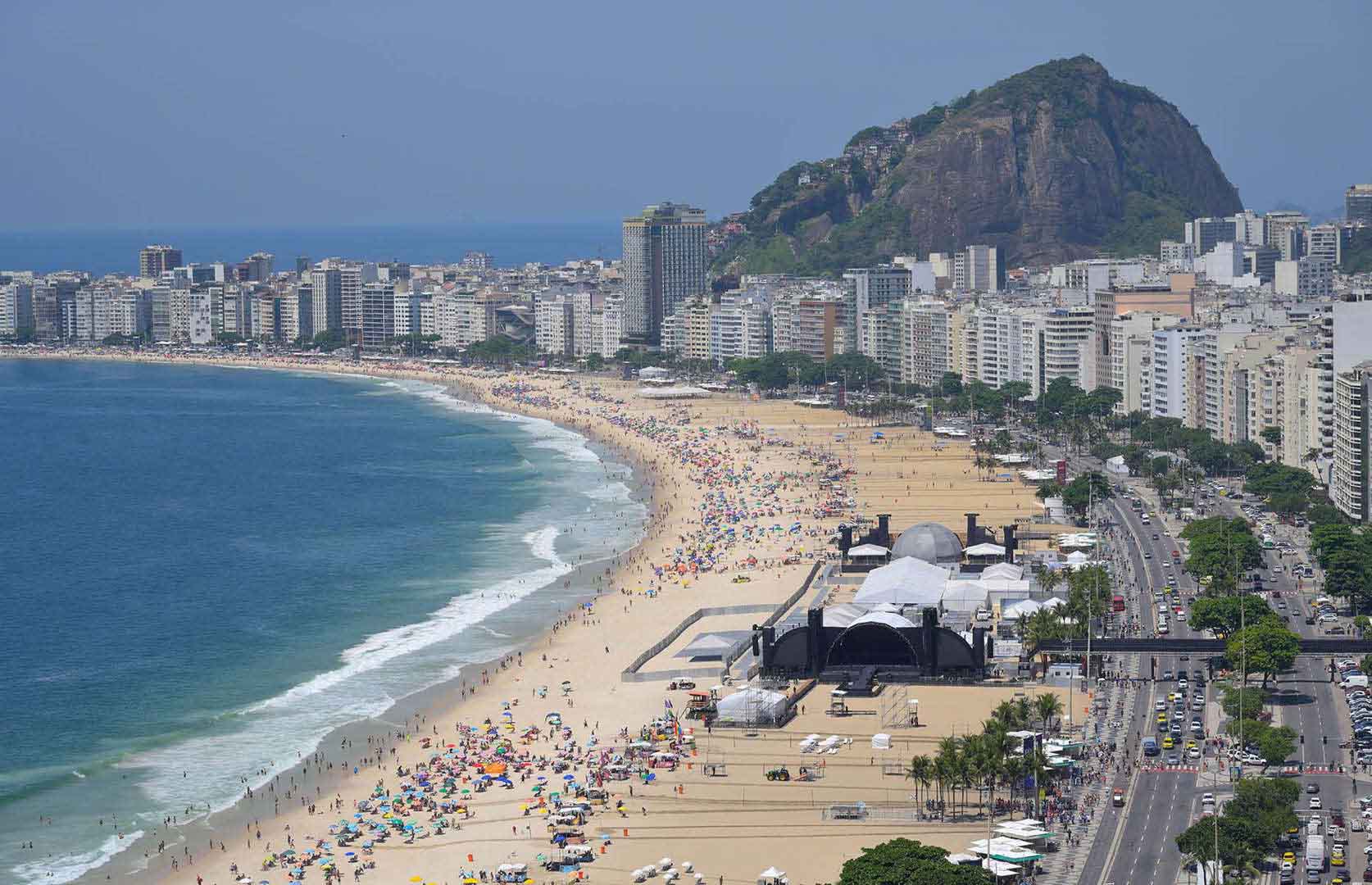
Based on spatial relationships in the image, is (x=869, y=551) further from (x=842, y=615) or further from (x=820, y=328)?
(x=820, y=328)

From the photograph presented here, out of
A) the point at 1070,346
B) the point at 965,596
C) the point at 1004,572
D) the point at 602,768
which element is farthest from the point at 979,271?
the point at 602,768

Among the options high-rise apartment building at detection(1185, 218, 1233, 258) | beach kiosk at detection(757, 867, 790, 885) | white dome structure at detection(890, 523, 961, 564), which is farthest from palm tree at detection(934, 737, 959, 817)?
high-rise apartment building at detection(1185, 218, 1233, 258)

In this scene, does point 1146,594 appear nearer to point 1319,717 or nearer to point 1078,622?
point 1078,622

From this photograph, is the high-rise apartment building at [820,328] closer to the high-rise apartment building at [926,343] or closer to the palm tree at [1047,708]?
the high-rise apartment building at [926,343]

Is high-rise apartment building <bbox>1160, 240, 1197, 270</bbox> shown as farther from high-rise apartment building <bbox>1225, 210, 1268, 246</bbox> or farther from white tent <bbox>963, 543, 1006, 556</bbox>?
white tent <bbox>963, 543, 1006, 556</bbox>

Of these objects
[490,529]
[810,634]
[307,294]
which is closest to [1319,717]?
[810,634]

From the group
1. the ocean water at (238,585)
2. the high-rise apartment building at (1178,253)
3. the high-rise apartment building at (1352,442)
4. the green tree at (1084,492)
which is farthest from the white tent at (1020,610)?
the high-rise apartment building at (1178,253)
